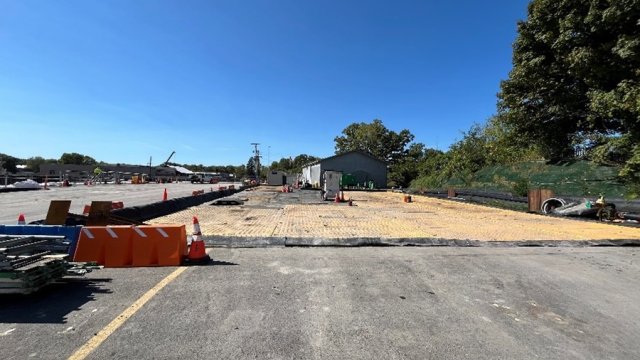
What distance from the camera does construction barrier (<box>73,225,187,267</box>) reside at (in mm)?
7617

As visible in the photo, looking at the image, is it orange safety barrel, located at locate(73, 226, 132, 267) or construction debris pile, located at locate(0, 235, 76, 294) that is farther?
orange safety barrel, located at locate(73, 226, 132, 267)

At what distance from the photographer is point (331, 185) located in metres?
30.3

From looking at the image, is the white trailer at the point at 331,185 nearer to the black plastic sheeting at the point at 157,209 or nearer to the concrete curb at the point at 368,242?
the black plastic sheeting at the point at 157,209

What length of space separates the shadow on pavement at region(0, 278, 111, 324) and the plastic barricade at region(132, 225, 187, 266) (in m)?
1.25

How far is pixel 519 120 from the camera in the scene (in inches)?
1085

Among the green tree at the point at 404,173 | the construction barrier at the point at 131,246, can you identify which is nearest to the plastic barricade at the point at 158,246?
the construction barrier at the point at 131,246

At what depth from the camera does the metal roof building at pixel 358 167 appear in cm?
6181

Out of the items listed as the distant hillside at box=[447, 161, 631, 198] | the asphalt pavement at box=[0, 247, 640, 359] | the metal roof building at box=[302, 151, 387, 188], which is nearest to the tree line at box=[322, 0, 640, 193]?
the distant hillside at box=[447, 161, 631, 198]

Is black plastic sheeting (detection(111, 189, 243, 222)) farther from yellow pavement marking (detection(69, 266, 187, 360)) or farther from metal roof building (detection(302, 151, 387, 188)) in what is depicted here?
metal roof building (detection(302, 151, 387, 188))

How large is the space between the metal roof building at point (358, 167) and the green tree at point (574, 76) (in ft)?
110

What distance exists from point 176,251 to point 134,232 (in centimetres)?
88

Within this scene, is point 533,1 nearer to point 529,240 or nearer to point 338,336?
point 529,240

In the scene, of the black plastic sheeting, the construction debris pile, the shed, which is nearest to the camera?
the construction debris pile

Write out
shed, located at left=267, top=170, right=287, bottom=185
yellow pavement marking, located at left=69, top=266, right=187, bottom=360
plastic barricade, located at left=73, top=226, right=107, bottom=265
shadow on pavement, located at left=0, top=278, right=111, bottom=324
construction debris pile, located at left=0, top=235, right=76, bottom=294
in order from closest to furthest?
yellow pavement marking, located at left=69, top=266, right=187, bottom=360 → shadow on pavement, located at left=0, top=278, right=111, bottom=324 → construction debris pile, located at left=0, top=235, right=76, bottom=294 → plastic barricade, located at left=73, top=226, right=107, bottom=265 → shed, located at left=267, top=170, right=287, bottom=185
